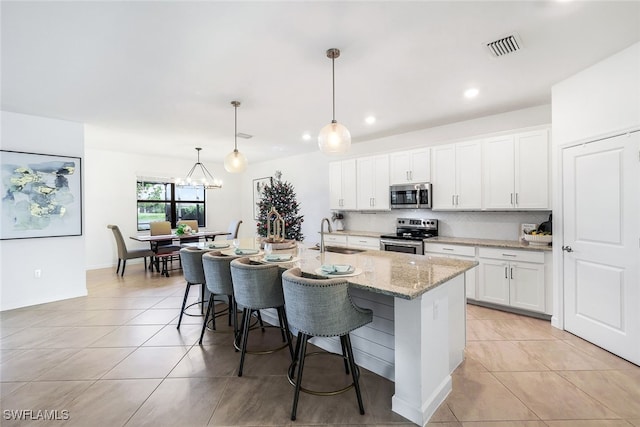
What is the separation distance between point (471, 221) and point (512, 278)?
107 cm

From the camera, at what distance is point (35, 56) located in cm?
251

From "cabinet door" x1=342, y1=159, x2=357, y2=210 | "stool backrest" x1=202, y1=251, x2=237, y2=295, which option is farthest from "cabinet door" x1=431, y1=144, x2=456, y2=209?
"stool backrest" x1=202, y1=251, x2=237, y2=295

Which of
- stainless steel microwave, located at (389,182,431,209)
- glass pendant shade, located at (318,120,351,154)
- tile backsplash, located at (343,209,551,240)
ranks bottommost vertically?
tile backsplash, located at (343,209,551,240)

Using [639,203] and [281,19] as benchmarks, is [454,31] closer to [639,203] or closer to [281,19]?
[281,19]

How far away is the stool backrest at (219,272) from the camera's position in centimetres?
275

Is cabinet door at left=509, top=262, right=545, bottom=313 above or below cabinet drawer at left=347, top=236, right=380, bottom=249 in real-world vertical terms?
below

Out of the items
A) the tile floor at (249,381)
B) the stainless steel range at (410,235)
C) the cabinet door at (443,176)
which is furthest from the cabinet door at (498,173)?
the tile floor at (249,381)

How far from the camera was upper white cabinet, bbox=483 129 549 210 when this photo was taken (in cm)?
352

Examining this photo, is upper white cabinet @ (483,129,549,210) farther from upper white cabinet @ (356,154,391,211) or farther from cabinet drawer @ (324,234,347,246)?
cabinet drawer @ (324,234,347,246)

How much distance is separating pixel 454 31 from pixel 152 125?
428cm

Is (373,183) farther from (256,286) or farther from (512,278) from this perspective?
(256,286)

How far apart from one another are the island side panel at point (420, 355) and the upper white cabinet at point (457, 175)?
2533 millimetres

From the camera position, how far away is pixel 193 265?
3.15 metres

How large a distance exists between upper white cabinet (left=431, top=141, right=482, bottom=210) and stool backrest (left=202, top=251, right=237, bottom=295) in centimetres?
314
